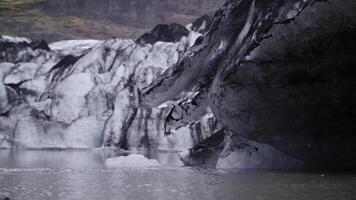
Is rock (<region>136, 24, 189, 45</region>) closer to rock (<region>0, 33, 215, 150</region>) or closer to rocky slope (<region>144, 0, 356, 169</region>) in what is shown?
rock (<region>0, 33, 215, 150</region>)

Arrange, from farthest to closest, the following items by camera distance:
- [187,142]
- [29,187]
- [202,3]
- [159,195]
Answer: [202,3] < [187,142] < [29,187] < [159,195]

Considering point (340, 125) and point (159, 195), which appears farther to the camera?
point (340, 125)

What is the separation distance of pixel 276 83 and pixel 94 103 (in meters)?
21.2

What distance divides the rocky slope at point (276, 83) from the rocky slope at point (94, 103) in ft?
45.7

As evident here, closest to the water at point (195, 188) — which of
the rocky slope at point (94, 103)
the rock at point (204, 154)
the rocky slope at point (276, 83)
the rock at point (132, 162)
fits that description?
the rocky slope at point (276, 83)

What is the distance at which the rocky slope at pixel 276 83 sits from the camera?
6.45 m

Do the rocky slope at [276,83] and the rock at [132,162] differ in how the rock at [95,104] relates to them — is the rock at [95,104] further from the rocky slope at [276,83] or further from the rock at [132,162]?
the rocky slope at [276,83]

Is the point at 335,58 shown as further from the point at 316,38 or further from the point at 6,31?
the point at 6,31

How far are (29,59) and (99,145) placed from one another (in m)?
13.9

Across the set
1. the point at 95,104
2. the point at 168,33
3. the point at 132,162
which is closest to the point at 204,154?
the point at 132,162

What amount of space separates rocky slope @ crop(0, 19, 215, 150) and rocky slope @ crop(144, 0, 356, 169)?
45.7 feet

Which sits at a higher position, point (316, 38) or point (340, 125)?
point (316, 38)

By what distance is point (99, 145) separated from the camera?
25875 millimetres

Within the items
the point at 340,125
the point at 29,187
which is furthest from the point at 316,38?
the point at 29,187
